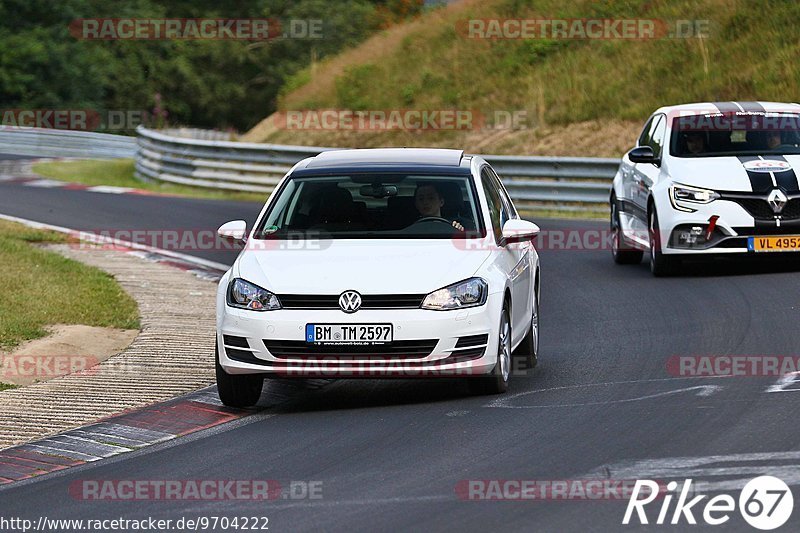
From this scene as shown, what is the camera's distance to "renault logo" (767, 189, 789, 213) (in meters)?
15.5

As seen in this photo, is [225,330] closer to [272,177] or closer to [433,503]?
[433,503]

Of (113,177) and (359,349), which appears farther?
(113,177)

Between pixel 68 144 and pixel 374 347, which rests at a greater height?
pixel 374 347

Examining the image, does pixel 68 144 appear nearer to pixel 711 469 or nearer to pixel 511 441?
pixel 511 441

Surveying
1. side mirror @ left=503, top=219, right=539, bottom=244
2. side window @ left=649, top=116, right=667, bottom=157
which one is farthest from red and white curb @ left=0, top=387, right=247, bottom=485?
side window @ left=649, top=116, right=667, bottom=157

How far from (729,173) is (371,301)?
7460mm

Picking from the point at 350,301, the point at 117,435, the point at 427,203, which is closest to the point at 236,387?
the point at 117,435

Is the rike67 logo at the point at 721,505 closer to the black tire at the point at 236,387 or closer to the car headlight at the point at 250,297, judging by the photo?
the car headlight at the point at 250,297

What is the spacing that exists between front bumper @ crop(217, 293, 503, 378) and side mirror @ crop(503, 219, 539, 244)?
91 centimetres

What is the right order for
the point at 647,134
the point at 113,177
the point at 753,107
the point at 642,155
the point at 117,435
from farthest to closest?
the point at 113,177, the point at 647,134, the point at 753,107, the point at 642,155, the point at 117,435

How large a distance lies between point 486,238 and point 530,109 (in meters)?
24.3

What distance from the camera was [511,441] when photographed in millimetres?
8406

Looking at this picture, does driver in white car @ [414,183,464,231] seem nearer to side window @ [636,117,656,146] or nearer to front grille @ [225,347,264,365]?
front grille @ [225,347,264,365]

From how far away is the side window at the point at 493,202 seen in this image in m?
10.5
